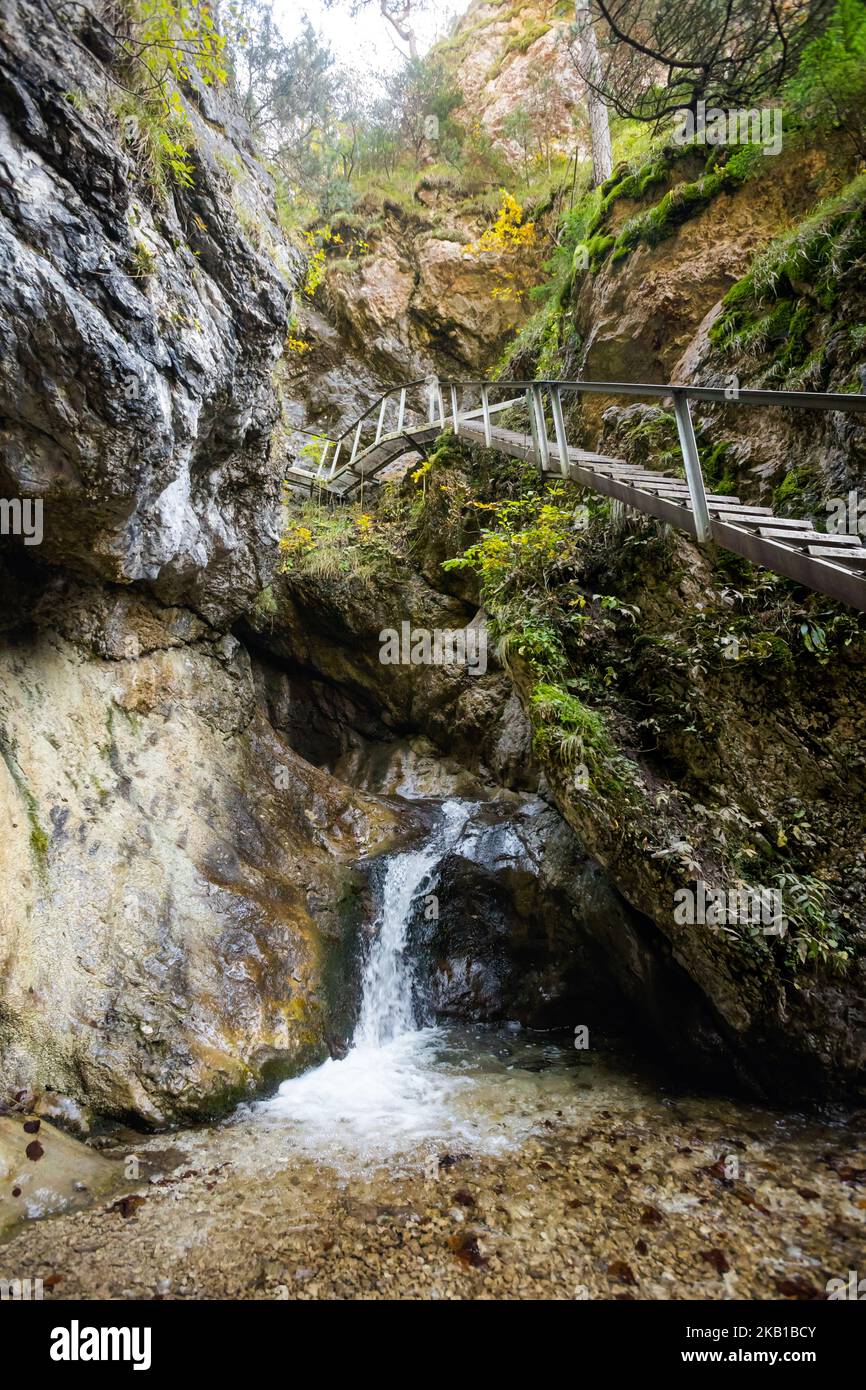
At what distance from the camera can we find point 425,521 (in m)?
10.9

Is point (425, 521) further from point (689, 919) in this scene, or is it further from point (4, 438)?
point (689, 919)

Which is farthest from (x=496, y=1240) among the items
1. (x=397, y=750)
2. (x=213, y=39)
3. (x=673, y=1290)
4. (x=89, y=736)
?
(x=213, y=39)

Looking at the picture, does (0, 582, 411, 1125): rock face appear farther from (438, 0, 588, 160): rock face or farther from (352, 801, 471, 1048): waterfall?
(438, 0, 588, 160): rock face

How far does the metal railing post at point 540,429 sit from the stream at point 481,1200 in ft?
19.8

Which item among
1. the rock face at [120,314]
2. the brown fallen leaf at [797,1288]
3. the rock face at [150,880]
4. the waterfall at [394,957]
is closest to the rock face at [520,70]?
the rock face at [120,314]

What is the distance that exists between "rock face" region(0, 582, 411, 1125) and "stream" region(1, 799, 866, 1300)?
61 centimetres

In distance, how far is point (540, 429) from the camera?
718 cm

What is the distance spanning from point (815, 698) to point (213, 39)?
7637mm

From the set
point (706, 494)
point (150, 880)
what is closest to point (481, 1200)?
point (150, 880)

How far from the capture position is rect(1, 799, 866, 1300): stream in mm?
3189

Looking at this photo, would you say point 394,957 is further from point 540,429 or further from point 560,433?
point 540,429

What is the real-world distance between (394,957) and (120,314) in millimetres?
6616
